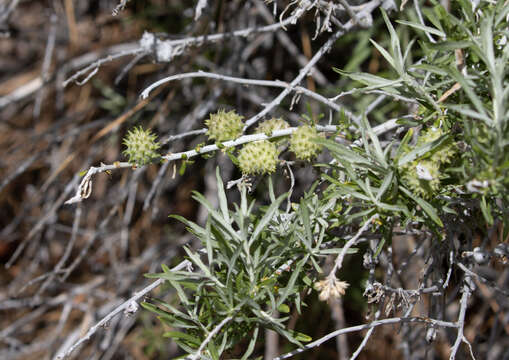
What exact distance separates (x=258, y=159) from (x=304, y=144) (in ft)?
0.37

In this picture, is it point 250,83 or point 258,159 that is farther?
point 250,83

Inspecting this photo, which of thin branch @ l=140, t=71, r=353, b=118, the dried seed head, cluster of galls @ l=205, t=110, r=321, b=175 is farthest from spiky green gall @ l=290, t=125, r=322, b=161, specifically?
the dried seed head

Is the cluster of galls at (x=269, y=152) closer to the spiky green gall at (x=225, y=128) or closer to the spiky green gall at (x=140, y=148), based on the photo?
the spiky green gall at (x=225, y=128)

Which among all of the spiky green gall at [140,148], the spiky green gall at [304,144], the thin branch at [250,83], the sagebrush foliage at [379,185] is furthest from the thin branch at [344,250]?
the spiky green gall at [140,148]

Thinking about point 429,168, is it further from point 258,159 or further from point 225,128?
point 225,128

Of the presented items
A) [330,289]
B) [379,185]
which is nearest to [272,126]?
[379,185]

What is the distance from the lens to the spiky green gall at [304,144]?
98 centimetres

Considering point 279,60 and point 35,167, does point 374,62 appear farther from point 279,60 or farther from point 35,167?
point 35,167

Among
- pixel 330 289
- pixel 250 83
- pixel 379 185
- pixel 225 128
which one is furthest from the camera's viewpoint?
pixel 250 83

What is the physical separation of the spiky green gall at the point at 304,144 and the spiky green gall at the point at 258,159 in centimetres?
6

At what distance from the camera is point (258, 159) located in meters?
0.99

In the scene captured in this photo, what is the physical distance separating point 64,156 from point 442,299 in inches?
80.6

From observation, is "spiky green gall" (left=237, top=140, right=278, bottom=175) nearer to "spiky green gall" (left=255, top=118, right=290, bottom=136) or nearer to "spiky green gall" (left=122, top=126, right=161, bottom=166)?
"spiky green gall" (left=255, top=118, right=290, bottom=136)

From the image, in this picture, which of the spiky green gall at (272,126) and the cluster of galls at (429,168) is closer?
the cluster of galls at (429,168)
